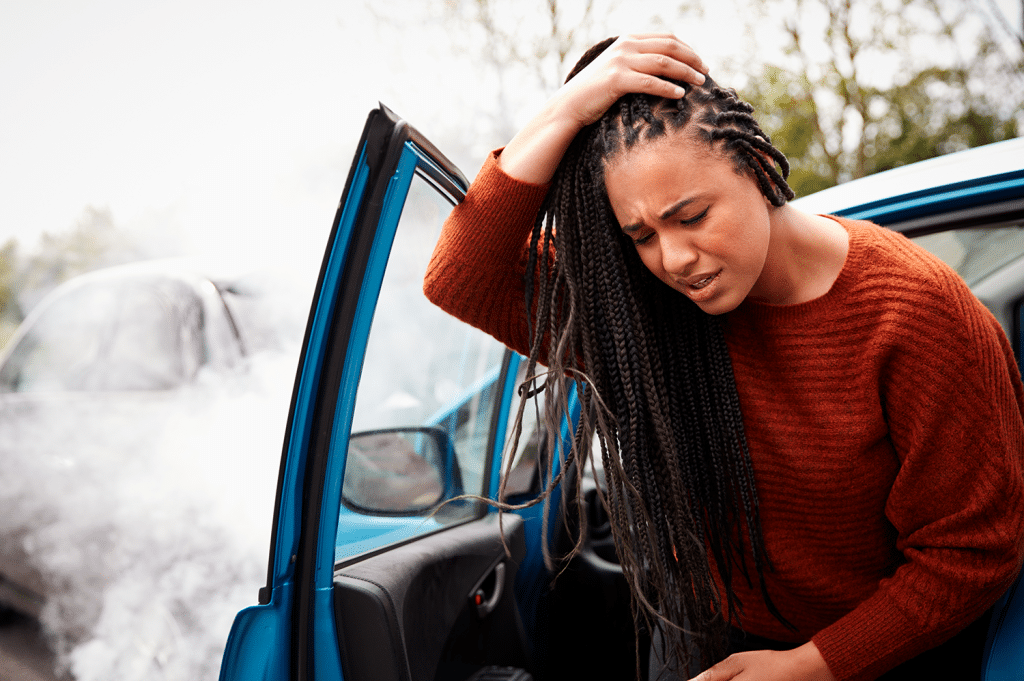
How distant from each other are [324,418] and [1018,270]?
2.23 m

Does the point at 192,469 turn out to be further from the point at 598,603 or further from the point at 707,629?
the point at 598,603

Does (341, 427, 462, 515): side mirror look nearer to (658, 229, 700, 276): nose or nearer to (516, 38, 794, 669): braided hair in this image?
(516, 38, 794, 669): braided hair

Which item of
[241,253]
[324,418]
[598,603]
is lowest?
[598,603]

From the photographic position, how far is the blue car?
120 cm

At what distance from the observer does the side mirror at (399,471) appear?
55.5 inches

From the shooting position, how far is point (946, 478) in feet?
3.79

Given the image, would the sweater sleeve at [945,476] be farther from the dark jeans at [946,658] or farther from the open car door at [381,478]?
the open car door at [381,478]

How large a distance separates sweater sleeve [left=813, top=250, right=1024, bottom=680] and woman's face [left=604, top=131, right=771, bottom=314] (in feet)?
0.98

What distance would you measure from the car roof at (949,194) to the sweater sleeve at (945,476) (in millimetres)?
625

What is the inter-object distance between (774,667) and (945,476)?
1.53 feet

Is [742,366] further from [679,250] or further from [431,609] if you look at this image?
[431,609]

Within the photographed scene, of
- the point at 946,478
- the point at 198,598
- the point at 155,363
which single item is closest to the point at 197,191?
the point at 155,363

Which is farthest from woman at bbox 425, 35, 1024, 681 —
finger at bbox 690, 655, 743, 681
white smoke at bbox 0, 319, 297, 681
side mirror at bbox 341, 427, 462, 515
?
white smoke at bbox 0, 319, 297, 681

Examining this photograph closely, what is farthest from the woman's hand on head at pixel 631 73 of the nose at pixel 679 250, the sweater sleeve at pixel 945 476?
the sweater sleeve at pixel 945 476
